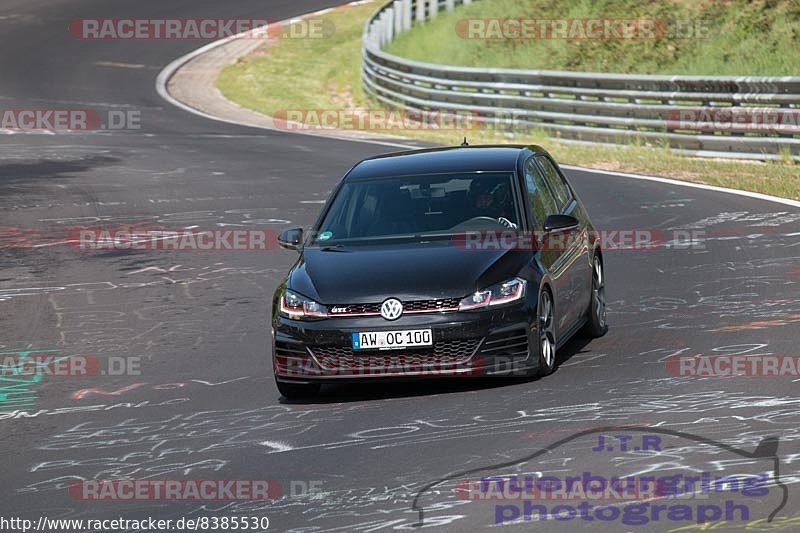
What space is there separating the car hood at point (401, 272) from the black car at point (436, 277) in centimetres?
1

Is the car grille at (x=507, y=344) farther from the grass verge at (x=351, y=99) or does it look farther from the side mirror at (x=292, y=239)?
the grass verge at (x=351, y=99)

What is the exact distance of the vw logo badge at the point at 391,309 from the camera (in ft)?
31.4

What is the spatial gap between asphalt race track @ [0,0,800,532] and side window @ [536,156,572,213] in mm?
1061

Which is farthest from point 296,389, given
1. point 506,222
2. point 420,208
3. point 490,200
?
point 490,200

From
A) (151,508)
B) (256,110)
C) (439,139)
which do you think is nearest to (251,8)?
(256,110)

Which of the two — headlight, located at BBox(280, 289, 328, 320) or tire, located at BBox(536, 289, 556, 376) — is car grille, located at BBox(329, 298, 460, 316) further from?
tire, located at BBox(536, 289, 556, 376)

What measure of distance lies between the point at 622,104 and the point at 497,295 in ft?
54.5

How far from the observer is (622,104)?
84.6 feet

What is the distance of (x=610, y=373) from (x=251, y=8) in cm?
4717
